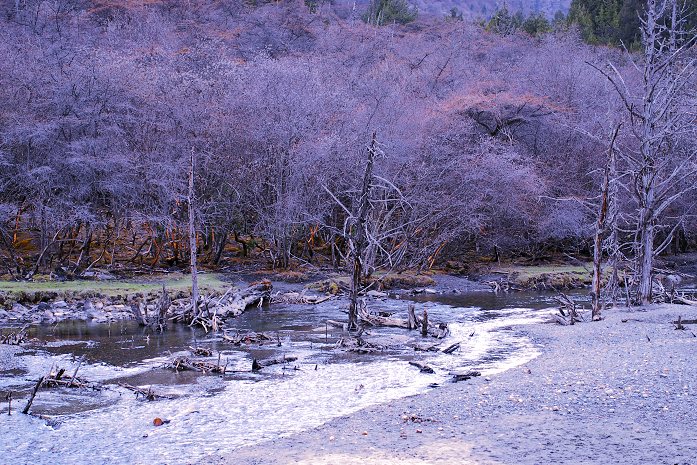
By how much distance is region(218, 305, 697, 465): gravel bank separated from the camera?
26.1 feet

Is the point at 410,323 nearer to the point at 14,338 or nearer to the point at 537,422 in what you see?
the point at 14,338

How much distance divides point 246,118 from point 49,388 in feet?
65.7

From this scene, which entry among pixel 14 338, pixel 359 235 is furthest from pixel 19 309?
pixel 359 235

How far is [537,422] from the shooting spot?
9.26 meters

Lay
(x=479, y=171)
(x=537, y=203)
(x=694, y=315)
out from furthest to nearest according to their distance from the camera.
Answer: (x=537, y=203), (x=479, y=171), (x=694, y=315)

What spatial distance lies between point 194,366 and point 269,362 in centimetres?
152

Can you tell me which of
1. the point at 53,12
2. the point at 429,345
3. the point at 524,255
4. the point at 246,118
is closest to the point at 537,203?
the point at 524,255

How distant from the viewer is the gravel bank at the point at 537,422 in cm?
795

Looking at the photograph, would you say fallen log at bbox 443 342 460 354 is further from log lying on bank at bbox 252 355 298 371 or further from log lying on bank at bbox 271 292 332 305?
log lying on bank at bbox 271 292 332 305

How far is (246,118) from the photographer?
3112 cm

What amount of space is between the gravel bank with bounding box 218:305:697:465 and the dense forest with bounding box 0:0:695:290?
953 centimetres

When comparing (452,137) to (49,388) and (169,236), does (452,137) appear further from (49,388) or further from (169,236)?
(49,388)

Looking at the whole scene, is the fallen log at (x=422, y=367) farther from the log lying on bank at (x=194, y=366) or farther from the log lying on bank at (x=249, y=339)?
the log lying on bank at (x=249, y=339)

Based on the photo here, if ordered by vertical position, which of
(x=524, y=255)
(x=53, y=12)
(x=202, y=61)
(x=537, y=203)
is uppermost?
(x=53, y=12)
